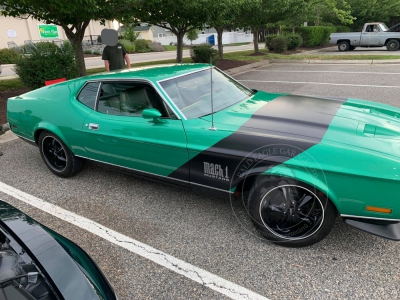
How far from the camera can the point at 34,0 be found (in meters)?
6.72

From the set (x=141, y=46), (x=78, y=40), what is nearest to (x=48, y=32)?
(x=141, y=46)

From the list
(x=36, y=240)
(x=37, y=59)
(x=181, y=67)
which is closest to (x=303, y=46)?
(x=37, y=59)

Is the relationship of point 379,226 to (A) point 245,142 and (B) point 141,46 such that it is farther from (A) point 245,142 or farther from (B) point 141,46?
(B) point 141,46

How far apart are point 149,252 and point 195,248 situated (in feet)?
1.29

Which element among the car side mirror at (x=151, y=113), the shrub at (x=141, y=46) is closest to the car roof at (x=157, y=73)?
the car side mirror at (x=151, y=113)

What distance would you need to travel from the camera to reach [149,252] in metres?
2.73

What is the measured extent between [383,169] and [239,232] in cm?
131

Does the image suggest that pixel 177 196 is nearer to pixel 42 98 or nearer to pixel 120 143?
pixel 120 143

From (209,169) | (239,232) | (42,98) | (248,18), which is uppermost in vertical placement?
(248,18)

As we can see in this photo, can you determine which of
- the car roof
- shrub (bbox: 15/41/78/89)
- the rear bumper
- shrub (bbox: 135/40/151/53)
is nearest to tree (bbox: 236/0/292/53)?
shrub (bbox: 15/41/78/89)

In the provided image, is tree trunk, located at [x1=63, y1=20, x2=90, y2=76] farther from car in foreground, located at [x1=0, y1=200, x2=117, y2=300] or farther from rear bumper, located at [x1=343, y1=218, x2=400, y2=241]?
rear bumper, located at [x1=343, y1=218, x2=400, y2=241]

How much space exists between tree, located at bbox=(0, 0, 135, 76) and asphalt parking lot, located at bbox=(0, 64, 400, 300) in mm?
4240

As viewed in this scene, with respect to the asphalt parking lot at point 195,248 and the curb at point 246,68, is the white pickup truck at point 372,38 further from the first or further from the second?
the asphalt parking lot at point 195,248

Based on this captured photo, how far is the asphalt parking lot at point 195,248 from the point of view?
2309 mm
